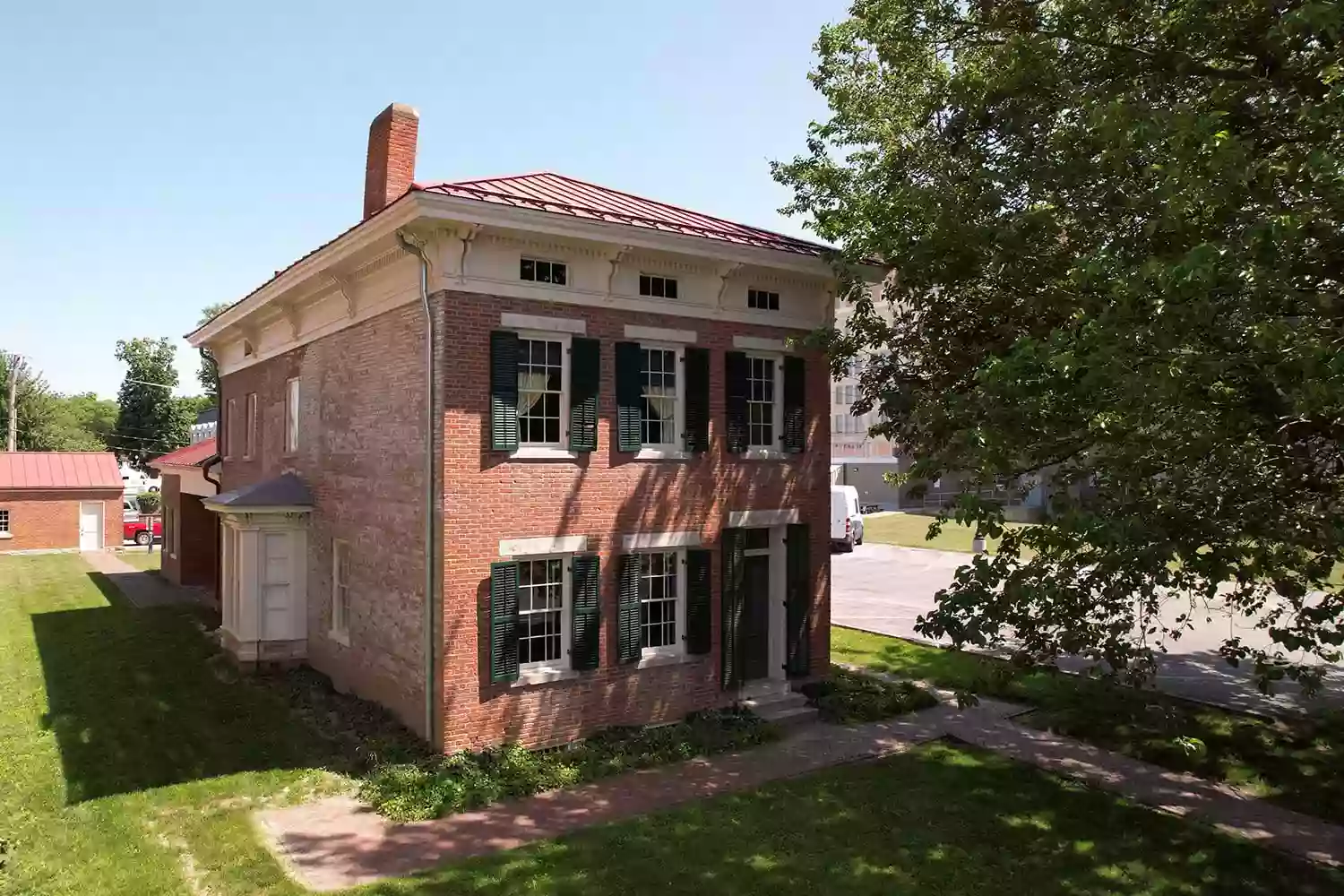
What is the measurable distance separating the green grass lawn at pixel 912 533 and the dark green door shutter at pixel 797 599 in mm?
23155

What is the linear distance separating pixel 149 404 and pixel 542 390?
50052mm

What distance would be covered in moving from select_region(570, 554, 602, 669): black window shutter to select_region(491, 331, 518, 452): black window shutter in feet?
6.21

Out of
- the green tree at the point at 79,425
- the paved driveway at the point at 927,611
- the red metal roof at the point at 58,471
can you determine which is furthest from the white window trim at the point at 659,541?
the green tree at the point at 79,425

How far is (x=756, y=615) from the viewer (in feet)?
45.5

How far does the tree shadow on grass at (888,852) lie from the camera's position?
7.89m

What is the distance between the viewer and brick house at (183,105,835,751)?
10.9 meters

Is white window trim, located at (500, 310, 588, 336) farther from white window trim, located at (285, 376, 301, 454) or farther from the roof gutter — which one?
white window trim, located at (285, 376, 301, 454)

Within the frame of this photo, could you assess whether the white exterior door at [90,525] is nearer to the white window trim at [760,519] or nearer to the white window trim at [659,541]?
the white window trim at [659,541]

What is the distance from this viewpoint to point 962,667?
16.7 metres

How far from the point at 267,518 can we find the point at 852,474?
164 ft

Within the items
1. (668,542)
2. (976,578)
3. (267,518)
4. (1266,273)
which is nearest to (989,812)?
(976,578)

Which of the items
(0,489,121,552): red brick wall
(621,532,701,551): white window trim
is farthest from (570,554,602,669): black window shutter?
(0,489,121,552): red brick wall

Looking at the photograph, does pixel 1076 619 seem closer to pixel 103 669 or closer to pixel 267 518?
pixel 267 518

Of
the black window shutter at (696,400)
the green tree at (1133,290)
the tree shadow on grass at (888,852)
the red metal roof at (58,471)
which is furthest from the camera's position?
the red metal roof at (58,471)
